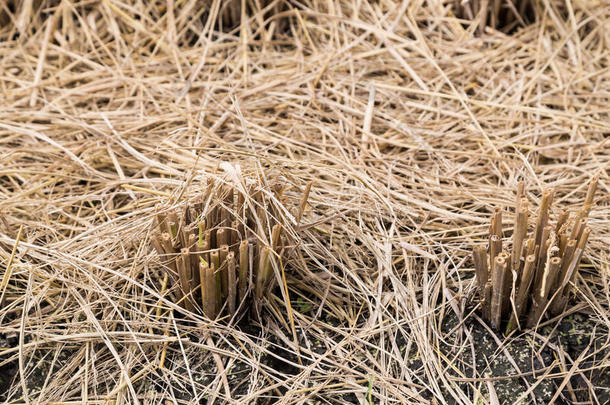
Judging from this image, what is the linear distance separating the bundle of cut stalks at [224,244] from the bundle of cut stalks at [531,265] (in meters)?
0.48

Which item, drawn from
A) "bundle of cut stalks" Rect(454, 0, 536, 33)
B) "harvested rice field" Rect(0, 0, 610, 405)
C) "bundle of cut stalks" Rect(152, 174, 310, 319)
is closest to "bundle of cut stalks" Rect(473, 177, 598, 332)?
"harvested rice field" Rect(0, 0, 610, 405)

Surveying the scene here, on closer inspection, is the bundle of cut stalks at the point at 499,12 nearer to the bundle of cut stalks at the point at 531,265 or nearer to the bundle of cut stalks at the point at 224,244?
the bundle of cut stalks at the point at 531,265

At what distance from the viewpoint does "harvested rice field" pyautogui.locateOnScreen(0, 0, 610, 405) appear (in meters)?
1.58

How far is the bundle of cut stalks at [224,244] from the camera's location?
1.57 m

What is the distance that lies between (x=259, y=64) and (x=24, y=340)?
55.2 inches

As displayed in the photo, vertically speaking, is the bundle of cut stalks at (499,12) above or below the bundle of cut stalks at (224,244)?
above

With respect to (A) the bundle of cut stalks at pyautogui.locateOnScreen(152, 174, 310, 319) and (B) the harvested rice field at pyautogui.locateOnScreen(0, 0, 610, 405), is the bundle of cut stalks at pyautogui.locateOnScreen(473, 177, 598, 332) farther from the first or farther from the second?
(A) the bundle of cut stalks at pyautogui.locateOnScreen(152, 174, 310, 319)

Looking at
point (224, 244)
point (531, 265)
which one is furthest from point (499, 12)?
point (224, 244)

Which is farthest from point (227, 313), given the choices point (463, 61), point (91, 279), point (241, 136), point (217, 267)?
point (463, 61)

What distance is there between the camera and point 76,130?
2.30m

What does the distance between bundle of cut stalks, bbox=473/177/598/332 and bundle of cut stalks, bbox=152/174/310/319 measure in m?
0.48

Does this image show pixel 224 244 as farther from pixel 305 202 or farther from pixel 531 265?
pixel 531 265

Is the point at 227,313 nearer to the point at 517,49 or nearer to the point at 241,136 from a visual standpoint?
the point at 241,136

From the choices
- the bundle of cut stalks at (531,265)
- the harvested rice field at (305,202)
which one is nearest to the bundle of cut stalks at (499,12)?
the harvested rice field at (305,202)
